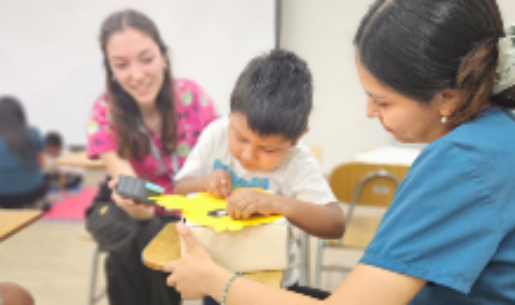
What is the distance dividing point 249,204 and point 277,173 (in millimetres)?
219

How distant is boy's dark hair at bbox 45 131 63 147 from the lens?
2167 mm

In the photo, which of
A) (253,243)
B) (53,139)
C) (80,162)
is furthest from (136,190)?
(53,139)

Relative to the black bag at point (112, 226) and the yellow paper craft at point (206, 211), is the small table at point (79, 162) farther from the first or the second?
the yellow paper craft at point (206, 211)

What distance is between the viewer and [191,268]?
0.61m

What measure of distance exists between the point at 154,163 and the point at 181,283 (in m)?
0.58

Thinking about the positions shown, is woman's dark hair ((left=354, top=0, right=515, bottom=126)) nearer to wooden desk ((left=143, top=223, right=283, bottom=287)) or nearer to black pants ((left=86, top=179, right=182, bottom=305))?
wooden desk ((left=143, top=223, right=283, bottom=287))

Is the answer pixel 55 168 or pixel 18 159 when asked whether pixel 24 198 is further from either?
pixel 55 168

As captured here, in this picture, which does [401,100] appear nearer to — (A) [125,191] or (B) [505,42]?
(B) [505,42]

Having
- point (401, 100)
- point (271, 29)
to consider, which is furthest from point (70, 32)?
point (401, 100)

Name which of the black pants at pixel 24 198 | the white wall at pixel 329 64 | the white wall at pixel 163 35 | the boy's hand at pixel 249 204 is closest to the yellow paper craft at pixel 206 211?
the boy's hand at pixel 249 204

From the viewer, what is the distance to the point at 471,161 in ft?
1.55

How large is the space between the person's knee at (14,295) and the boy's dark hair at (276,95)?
529 mm

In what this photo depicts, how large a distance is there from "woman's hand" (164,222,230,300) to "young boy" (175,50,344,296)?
0.11 meters

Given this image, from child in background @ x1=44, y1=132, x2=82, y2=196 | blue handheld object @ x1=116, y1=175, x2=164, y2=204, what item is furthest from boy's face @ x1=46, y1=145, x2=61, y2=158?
blue handheld object @ x1=116, y1=175, x2=164, y2=204
